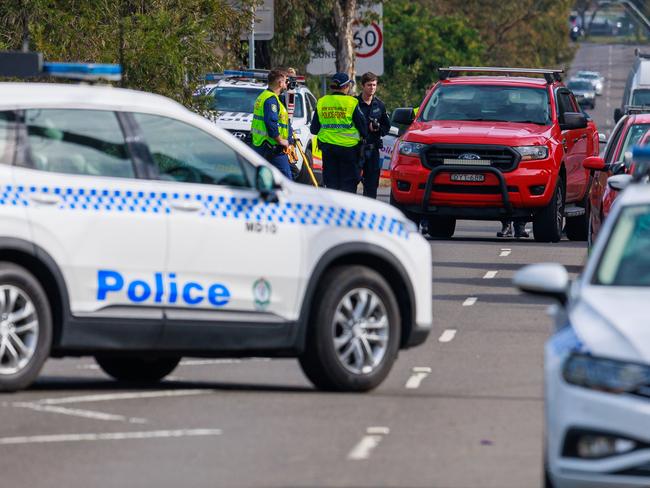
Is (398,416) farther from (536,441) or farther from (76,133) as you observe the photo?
(76,133)

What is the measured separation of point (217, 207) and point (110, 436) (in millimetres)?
1823

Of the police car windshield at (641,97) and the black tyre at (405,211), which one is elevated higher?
the black tyre at (405,211)

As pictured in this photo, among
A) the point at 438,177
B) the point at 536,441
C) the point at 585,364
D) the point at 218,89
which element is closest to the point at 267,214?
the point at 536,441

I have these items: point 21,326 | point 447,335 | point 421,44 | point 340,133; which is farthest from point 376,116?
point 421,44

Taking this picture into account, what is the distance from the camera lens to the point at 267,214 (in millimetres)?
11250

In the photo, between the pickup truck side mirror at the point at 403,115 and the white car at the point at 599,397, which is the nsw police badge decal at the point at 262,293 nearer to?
the white car at the point at 599,397

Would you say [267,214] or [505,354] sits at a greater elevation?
[267,214]

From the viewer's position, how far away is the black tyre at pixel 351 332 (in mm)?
11211

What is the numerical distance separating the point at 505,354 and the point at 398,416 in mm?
2873

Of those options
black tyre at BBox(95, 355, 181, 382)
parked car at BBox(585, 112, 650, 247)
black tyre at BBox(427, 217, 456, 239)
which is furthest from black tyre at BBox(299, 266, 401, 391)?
black tyre at BBox(427, 217, 456, 239)

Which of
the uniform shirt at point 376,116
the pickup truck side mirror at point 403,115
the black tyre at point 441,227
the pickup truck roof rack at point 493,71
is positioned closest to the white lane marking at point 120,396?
the uniform shirt at point 376,116

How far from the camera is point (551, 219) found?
2288 centimetres

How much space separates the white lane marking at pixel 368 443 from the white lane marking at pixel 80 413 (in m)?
1.22

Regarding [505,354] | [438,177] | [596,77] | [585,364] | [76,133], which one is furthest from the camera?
[596,77]
